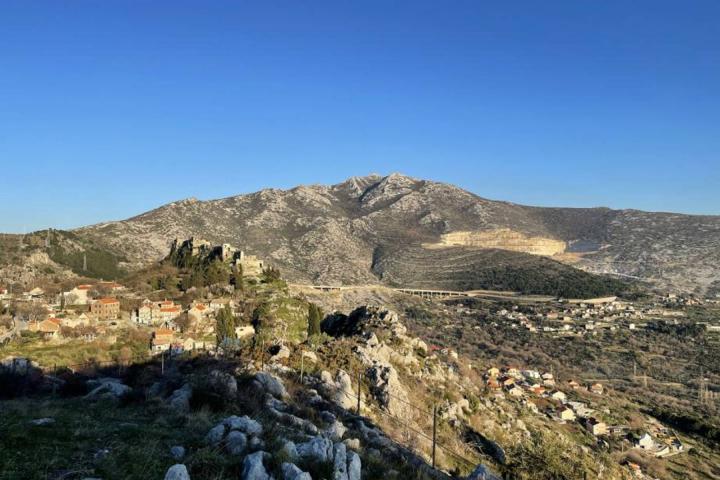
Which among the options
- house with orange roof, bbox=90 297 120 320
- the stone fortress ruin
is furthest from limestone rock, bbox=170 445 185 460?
the stone fortress ruin

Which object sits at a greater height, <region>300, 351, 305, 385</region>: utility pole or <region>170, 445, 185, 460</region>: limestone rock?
<region>170, 445, 185, 460</region>: limestone rock

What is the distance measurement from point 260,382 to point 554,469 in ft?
29.8

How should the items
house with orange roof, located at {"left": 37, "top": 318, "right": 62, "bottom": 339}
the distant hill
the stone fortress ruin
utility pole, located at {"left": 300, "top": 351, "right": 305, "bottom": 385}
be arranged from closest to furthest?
utility pole, located at {"left": 300, "top": 351, "right": 305, "bottom": 385} < house with orange roof, located at {"left": 37, "top": 318, "right": 62, "bottom": 339} < the stone fortress ruin < the distant hill

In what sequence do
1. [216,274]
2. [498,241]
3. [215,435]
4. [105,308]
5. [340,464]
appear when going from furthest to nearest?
[498,241], [216,274], [105,308], [215,435], [340,464]

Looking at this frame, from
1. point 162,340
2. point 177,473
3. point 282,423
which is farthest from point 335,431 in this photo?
point 162,340

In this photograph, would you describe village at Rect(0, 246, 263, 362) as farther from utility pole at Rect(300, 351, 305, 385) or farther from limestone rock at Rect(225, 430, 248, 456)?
limestone rock at Rect(225, 430, 248, 456)

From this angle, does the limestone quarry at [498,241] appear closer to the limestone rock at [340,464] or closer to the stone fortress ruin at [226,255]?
the stone fortress ruin at [226,255]

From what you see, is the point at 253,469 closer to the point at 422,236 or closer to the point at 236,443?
the point at 236,443

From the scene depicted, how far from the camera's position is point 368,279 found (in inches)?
4075

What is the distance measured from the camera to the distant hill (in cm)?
10338

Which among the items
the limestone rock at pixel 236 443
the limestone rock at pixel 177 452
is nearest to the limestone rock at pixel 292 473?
the limestone rock at pixel 236 443

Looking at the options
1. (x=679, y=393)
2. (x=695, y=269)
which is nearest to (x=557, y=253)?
(x=695, y=269)

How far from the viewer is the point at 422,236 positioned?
133250 millimetres

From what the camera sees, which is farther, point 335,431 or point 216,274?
point 216,274
